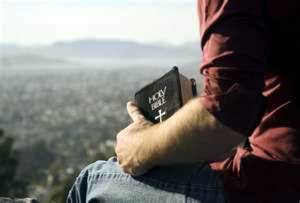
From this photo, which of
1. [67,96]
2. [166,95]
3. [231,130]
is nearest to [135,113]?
[166,95]

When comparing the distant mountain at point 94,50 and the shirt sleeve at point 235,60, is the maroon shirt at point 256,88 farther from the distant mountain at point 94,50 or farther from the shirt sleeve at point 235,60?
the distant mountain at point 94,50

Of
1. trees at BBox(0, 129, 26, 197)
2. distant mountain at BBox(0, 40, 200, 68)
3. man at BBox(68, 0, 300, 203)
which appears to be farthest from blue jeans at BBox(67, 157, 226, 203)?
distant mountain at BBox(0, 40, 200, 68)

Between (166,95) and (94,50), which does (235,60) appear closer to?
(166,95)

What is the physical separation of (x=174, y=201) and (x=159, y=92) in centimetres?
28

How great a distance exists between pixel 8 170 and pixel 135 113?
742 inches

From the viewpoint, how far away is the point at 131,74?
63.2m

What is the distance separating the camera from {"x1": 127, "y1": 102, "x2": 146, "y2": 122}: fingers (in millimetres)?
1952

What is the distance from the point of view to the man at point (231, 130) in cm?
165

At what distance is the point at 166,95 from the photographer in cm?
191

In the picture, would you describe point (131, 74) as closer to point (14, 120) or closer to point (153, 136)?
point (14, 120)

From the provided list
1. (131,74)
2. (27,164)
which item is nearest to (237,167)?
(27,164)

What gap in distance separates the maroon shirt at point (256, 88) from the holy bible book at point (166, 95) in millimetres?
171

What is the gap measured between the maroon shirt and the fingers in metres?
0.25

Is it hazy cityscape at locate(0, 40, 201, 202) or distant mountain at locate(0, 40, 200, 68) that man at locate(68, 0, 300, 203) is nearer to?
hazy cityscape at locate(0, 40, 201, 202)
